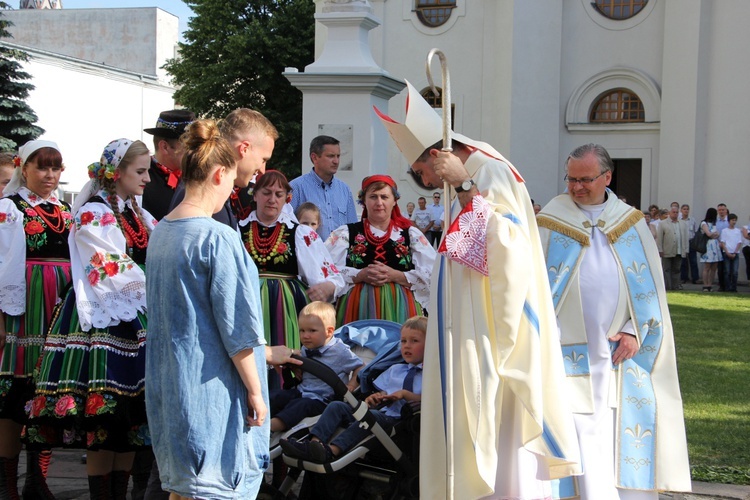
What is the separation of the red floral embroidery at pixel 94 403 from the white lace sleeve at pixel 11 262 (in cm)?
93

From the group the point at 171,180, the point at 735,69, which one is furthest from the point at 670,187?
the point at 171,180

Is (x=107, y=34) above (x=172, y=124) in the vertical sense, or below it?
above

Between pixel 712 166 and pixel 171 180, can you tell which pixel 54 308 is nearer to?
pixel 171 180

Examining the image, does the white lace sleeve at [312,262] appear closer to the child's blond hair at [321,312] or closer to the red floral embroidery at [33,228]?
the child's blond hair at [321,312]

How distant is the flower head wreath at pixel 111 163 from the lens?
535 centimetres

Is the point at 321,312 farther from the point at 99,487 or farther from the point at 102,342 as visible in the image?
the point at 99,487

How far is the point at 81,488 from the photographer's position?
244 inches

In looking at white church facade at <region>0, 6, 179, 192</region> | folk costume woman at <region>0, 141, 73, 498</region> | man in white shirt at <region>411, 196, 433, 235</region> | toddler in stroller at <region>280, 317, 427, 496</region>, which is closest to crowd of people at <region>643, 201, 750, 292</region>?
man in white shirt at <region>411, 196, 433, 235</region>

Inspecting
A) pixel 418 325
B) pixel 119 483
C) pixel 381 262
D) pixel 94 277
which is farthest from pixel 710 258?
pixel 94 277

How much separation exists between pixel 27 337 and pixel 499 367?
2.99 metres

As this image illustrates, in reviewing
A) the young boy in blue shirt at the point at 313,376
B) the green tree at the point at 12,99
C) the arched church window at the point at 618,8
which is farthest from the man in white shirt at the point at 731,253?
the young boy in blue shirt at the point at 313,376

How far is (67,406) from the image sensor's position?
5.23 metres

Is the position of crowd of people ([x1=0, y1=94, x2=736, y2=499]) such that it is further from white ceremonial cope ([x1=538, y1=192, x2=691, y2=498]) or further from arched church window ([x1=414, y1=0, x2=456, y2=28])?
arched church window ([x1=414, y1=0, x2=456, y2=28])

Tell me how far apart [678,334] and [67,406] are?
1035 cm
